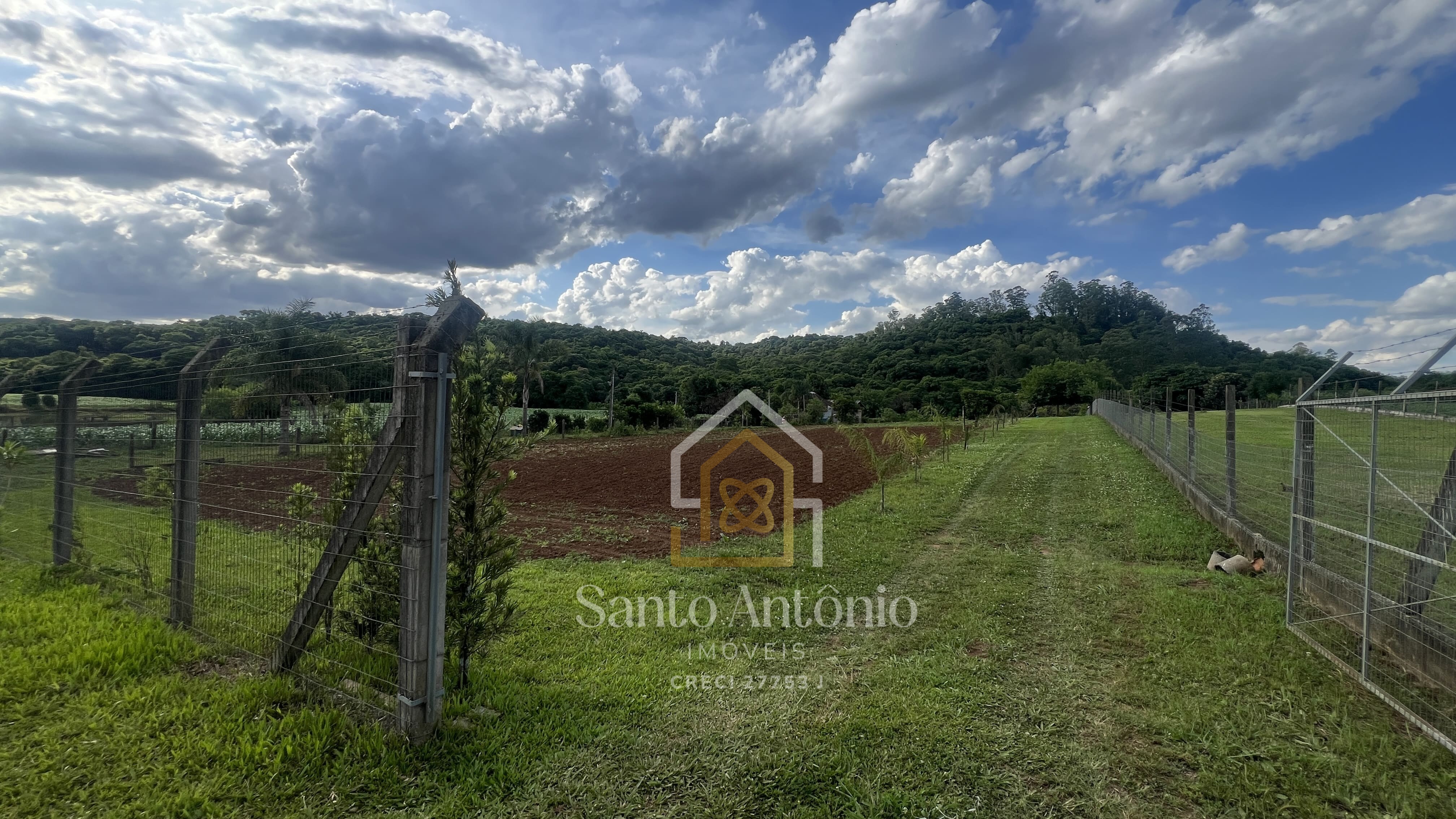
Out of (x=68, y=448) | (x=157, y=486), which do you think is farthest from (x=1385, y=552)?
(x=68, y=448)

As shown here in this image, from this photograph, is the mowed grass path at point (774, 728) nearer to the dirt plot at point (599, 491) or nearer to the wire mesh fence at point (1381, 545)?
the wire mesh fence at point (1381, 545)

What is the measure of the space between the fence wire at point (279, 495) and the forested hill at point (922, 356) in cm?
449

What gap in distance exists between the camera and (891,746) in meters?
2.97

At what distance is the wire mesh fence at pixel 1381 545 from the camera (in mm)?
3447

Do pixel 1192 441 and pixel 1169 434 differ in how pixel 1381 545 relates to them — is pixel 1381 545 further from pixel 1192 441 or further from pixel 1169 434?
pixel 1169 434

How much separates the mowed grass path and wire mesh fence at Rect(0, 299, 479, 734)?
1.00ft

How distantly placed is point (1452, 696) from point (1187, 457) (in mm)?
7476

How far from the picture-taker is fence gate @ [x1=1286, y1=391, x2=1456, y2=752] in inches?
135

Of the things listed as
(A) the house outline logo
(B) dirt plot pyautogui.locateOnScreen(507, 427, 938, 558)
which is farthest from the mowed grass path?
(B) dirt plot pyautogui.locateOnScreen(507, 427, 938, 558)

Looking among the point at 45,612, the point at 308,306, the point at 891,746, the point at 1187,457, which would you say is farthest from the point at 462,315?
the point at 308,306

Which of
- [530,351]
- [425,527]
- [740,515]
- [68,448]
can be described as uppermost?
[530,351]

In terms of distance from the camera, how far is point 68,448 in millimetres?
5105

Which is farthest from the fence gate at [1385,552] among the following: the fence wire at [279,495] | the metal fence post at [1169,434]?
the metal fence post at [1169,434]

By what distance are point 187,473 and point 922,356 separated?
74879 mm
